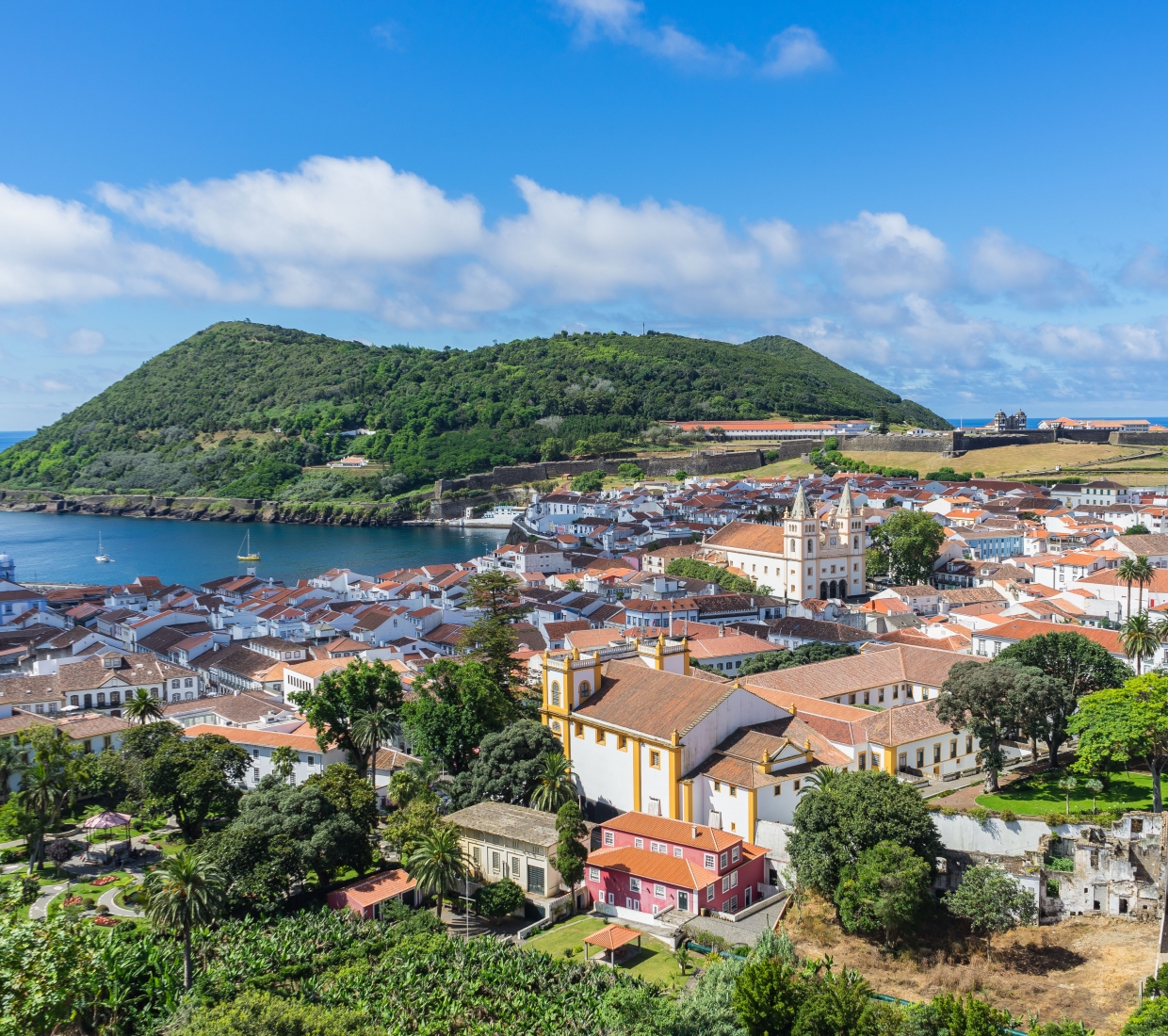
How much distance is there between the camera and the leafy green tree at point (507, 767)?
1132 inches

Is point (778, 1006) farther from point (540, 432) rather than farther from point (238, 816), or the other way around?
point (540, 432)

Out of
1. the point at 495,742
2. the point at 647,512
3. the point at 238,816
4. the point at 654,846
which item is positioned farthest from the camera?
the point at 647,512

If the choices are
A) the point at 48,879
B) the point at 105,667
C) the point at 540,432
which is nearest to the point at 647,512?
the point at 540,432

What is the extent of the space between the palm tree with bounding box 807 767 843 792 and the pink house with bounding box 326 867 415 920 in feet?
34.4

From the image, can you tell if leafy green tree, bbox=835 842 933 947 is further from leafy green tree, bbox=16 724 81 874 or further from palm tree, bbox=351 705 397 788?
leafy green tree, bbox=16 724 81 874

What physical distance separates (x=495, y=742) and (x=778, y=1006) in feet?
45.8

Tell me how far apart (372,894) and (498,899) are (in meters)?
3.15

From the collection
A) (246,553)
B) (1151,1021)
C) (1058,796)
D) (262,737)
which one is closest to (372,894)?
(262,737)

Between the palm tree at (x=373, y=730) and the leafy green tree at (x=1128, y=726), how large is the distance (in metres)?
19.6

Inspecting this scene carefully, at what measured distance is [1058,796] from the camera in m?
26.4

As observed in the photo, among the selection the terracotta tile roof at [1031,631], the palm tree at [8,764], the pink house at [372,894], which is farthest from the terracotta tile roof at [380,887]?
the terracotta tile roof at [1031,631]

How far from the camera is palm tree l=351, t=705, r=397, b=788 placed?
99.4 ft

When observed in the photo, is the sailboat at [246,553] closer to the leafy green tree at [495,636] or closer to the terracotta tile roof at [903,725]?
the leafy green tree at [495,636]

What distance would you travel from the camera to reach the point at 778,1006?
17.3 metres
